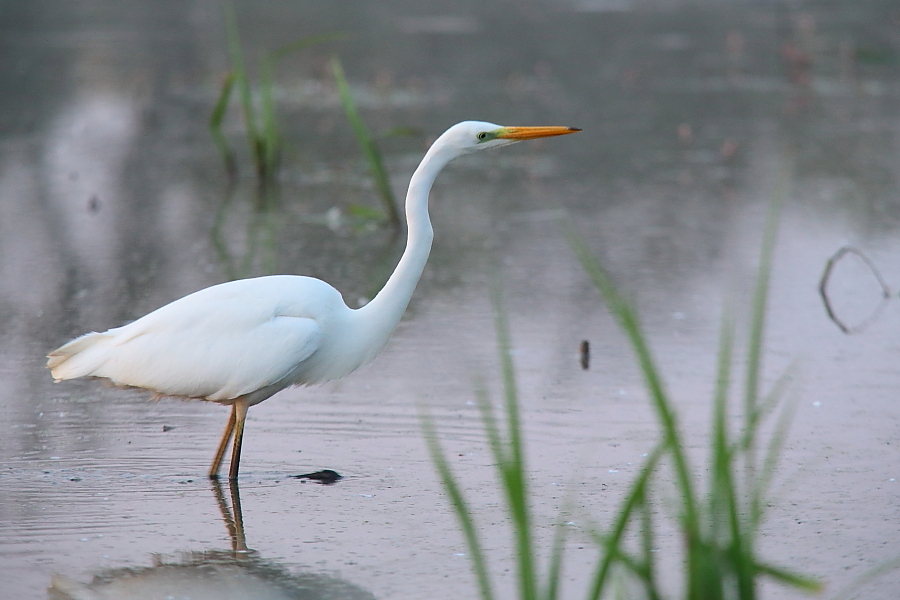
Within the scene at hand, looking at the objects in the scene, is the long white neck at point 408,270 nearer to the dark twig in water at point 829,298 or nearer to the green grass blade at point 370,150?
the dark twig in water at point 829,298

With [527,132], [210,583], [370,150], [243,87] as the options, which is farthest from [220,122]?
[210,583]

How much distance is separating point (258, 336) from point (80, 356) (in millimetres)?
714

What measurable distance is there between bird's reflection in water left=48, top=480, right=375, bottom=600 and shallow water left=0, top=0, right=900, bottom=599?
2cm

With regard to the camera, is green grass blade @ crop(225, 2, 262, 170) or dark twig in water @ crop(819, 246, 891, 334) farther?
green grass blade @ crop(225, 2, 262, 170)

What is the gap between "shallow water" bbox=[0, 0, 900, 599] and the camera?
3.89m

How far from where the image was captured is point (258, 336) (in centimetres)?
424

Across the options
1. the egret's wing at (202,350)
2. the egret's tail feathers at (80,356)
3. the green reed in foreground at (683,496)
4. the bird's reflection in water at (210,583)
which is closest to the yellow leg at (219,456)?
the egret's wing at (202,350)

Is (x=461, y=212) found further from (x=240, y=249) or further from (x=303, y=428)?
(x=303, y=428)

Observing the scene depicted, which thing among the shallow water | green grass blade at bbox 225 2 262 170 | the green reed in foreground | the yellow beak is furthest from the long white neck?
green grass blade at bbox 225 2 262 170

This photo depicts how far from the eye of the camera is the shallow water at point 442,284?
389 centimetres

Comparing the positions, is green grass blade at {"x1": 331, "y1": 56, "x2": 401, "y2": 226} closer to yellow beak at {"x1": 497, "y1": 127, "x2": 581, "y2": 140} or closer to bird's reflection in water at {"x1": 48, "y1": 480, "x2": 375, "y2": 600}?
yellow beak at {"x1": 497, "y1": 127, "x2": 581, "y2": 140}

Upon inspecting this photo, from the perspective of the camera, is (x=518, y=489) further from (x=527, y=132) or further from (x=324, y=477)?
(x=527, y=132)

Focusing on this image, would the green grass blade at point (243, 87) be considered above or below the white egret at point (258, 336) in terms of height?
above

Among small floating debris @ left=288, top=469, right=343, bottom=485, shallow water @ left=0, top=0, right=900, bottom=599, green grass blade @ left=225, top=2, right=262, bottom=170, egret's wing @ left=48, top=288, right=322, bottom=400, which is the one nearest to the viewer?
shallow water @ left=0, top=0, right=900, bottom=599
